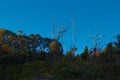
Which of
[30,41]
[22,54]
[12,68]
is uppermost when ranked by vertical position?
[30,41]

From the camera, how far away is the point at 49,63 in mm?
19656

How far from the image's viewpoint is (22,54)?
22.4m

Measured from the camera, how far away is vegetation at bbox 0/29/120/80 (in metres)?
15.9

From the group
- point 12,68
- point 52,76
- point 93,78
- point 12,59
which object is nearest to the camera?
point 93,78

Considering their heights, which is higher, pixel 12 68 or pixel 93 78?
pixel 12 68

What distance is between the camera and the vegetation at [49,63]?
15.9 meters

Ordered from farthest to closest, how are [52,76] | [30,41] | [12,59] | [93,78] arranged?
1. [30,41]
2. [12,59]
3. [52,76]
4. [93,78]

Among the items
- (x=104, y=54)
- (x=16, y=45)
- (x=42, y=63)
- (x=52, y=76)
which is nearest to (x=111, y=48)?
(x=104, y=54)

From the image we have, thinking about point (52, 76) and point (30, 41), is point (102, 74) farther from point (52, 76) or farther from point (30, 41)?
point (30, 41)

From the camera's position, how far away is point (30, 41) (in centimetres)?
2758

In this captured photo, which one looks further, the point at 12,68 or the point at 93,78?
the point at 12,68

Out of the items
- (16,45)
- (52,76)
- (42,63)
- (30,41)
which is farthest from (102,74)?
(30,41)

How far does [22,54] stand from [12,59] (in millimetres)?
1520

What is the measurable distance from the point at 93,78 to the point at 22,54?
9215mm
